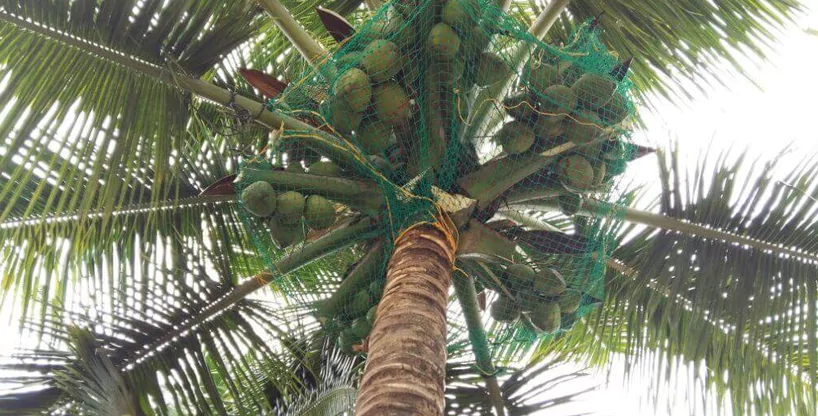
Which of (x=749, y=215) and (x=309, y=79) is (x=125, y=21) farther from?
(x=749, y=215)

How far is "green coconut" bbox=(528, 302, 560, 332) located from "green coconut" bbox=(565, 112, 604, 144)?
0.63m

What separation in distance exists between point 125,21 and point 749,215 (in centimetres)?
294

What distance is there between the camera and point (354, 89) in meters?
2.59

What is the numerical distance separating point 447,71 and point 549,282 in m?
0.87

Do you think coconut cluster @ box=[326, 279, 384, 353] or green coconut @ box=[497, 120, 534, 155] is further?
coconut cluster @ box=[326, 279, 384, 353]

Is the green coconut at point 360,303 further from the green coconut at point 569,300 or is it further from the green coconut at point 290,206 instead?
the green coconut at point 569,300

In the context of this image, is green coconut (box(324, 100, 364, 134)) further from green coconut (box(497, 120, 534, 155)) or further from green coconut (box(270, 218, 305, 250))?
green coconut (box(497, 120, 534, 155))

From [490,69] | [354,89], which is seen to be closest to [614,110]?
[490,69]

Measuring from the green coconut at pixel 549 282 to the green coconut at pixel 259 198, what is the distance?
1.02 metres

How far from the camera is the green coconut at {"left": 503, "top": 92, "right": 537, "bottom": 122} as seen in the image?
2740mm

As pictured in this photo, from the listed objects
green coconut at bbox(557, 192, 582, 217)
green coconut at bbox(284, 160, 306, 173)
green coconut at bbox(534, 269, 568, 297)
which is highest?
green coconut at bbox(557, 192, 582, 217)

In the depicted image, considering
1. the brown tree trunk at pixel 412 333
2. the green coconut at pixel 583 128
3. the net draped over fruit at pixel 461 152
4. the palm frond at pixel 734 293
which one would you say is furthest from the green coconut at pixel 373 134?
the palm frond at pixel 734 293

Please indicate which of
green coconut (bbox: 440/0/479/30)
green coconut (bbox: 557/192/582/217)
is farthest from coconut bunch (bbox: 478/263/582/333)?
green coconut (bbox: 440/0/479/30)

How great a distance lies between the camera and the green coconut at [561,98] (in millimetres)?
2623
